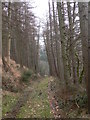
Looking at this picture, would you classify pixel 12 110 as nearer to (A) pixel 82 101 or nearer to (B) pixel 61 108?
(B) pixel 61 108

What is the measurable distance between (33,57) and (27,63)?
17.0 ft

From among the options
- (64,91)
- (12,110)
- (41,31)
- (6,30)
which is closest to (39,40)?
(41,31)

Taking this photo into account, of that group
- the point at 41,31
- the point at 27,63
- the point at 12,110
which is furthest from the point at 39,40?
the point at 12,110

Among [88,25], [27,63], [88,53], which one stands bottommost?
[27,63]

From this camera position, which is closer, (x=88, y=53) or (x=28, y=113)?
(x=88, y=53)

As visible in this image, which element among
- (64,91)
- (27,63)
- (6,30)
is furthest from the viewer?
(27,63)

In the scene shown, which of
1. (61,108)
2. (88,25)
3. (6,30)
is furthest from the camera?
(6,30)

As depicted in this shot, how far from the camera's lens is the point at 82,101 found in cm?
970

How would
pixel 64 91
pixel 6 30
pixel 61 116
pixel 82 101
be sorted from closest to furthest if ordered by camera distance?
pixel 61 116 < pixel 82 101 < pixel 64 91 < pixel 6 30

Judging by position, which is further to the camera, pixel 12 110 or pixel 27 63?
pixel 27 63

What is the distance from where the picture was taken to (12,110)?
33.3 ft

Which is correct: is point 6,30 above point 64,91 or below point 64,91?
above

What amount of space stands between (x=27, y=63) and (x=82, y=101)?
999 inches

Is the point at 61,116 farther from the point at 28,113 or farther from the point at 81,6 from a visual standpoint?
the point at 81,6
